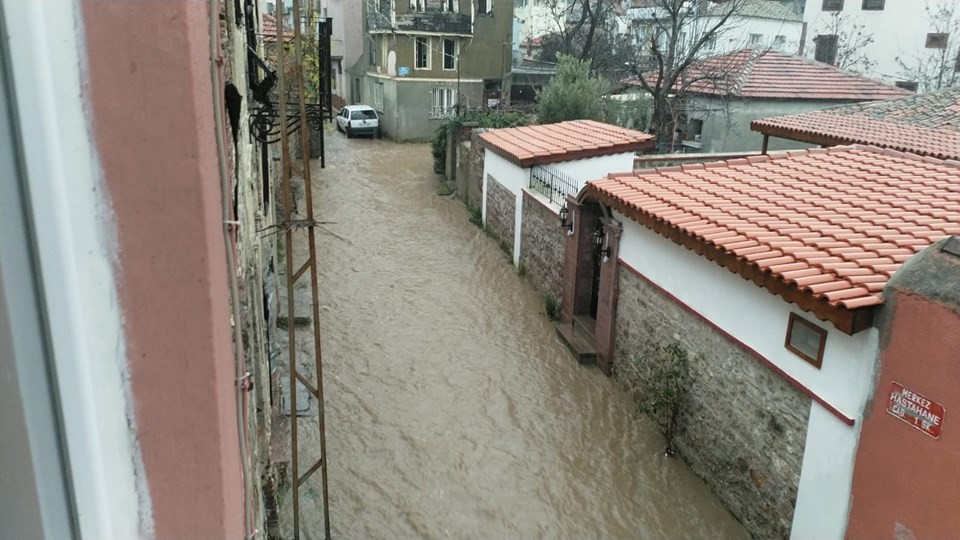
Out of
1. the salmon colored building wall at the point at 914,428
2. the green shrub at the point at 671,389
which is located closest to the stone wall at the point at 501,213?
the green shrub at the point at 671,389

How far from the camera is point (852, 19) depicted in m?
36.4

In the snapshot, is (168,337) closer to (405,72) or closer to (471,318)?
(471,318)

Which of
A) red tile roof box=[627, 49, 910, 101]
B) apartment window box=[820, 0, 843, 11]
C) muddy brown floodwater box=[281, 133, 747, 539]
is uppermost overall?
apartment window box=[820, 0, 843, 11]

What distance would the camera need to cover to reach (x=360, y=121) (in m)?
31.6

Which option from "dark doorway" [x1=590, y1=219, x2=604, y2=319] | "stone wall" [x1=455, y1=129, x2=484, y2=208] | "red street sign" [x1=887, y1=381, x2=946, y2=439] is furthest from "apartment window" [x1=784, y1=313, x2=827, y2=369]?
"stone wall" [x1=455, y1=129, x2=484, y2=208]

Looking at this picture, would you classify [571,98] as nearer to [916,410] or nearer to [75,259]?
[916,410]

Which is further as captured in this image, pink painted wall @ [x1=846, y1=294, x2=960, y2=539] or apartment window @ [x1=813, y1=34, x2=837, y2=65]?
apartment window @ [x1=813, y1=34, x2=837, y2=65]

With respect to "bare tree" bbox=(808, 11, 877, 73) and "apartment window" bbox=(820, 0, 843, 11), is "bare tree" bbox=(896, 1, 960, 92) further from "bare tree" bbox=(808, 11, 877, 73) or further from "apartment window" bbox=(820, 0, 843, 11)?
"apartment window" bbox=(820, 0, 843, 11)

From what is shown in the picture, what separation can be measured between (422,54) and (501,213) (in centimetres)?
1832

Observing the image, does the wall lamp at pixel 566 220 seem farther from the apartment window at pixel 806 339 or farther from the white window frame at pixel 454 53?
the white window frame at pixel 454 53

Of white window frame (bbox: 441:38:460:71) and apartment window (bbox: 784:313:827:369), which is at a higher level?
white window frame (bbox: 441:38:460:71)

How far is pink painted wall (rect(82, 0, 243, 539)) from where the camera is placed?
35.2 inches

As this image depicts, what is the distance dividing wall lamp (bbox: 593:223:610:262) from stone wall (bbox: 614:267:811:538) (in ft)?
4.03

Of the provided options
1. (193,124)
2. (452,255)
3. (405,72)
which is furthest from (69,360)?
(405,72)
